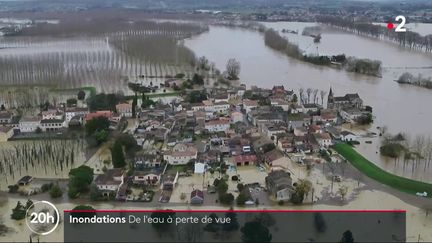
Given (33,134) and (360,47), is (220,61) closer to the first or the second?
(360,47)

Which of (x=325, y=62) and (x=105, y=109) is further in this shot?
(x=325, y=62)

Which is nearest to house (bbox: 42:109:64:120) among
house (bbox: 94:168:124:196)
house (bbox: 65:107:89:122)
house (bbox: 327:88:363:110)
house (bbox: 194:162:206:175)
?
house (bbox: 65:107:89:122)

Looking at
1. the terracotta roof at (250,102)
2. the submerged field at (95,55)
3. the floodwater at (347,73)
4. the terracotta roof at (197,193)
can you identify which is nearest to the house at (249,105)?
the terracotta roof at (250,102)

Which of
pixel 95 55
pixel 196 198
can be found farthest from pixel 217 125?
pixel 95 55

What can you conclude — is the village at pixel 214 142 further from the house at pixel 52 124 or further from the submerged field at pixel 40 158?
the submerged field at pixel 40 158

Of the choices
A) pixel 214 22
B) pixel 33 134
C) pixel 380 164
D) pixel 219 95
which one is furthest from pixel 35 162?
pixel 214 22

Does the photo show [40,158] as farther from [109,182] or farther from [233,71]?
[233,71]
